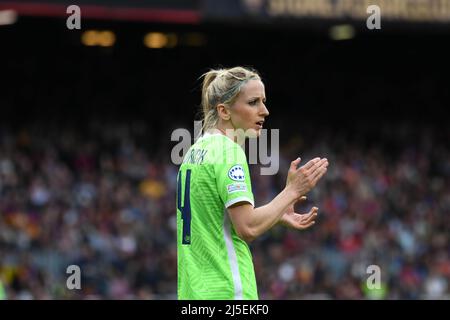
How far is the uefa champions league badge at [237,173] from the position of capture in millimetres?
5090

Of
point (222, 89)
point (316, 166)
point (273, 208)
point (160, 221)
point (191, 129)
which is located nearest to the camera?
point (273, 208)

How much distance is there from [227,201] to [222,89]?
63 centimetres

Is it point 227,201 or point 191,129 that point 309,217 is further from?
point 191,129

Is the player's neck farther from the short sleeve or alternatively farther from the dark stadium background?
the dark stadium background

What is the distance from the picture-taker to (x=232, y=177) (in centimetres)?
509

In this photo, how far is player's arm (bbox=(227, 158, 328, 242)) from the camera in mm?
5020

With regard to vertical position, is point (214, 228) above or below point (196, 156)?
below

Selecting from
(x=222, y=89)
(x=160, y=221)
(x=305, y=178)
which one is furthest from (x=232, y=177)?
(x=160, y=221)

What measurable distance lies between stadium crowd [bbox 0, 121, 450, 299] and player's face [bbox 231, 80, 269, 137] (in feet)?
31.7

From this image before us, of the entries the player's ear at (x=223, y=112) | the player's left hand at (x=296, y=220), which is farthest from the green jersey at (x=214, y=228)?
the player's left hand at (x=296, y=220)

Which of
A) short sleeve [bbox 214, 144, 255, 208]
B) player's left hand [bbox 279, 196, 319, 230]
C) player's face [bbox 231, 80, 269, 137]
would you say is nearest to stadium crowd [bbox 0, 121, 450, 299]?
player's left hand [bbox 279, 196, 319, 230]

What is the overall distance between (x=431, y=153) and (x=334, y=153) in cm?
238

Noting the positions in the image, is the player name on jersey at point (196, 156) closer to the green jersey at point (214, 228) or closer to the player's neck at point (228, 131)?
the green jersey at point (214, 228)

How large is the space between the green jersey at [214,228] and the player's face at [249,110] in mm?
135
